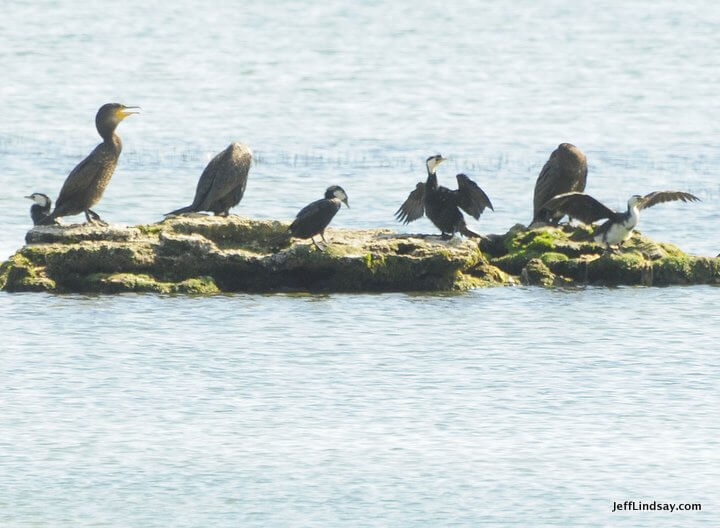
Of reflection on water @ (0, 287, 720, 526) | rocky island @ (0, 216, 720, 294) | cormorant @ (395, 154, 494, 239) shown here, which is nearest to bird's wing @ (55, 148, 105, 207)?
rocky island @ (0, 216, 720, 294)

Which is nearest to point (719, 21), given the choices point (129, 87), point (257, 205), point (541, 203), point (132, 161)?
point (129, 87)

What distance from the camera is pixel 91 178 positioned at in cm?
1638

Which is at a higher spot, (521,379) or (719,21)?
(719,21)

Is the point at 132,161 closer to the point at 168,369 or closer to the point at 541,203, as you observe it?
the point at 541,203

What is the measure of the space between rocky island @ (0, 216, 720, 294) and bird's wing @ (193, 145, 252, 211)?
688 millimetres

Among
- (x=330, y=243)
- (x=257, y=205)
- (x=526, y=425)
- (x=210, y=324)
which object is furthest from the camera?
(x=257, y=205)

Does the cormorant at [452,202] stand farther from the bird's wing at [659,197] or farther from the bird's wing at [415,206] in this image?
the bird's wing at [659,197]

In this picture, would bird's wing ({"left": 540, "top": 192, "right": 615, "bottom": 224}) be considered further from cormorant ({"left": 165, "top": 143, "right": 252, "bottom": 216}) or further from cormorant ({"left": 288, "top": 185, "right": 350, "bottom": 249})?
cormorant ({"left": 165, "top": 143, "right": 252, "bottom": 216})

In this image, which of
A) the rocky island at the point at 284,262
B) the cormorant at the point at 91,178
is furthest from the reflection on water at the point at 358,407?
the cormorant at the point at 91,178

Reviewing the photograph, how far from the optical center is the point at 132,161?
28.6m

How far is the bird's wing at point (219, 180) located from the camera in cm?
1720

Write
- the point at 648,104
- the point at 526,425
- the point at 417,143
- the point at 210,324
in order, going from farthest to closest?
the point at 648,104 < the point at 417,143 < the point at 210,324 < the point at 526,425

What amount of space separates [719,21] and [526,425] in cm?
4226

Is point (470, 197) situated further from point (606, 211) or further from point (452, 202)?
point (606, 211)
